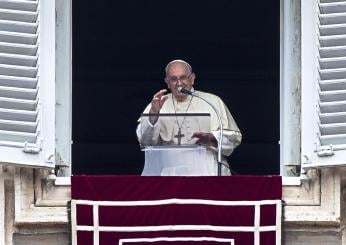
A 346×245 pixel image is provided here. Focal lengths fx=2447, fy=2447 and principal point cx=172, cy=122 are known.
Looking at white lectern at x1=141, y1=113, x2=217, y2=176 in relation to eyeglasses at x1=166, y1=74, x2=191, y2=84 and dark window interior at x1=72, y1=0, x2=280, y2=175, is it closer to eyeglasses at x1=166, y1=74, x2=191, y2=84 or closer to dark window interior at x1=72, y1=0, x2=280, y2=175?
eyeglasses at x1=166, y1=74, x2=191, y2=84

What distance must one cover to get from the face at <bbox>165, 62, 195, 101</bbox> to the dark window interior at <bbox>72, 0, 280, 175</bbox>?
6.93ft

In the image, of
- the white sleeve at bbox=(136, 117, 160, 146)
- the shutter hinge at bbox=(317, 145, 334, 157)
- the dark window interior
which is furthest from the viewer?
the dark window interior

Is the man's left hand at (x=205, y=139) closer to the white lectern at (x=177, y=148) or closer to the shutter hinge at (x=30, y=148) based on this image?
the white lectern at (x=177, y=148)

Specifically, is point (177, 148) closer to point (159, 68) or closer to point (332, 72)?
point (332, 72)

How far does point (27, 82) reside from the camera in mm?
11273

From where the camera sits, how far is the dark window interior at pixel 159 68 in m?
14.1

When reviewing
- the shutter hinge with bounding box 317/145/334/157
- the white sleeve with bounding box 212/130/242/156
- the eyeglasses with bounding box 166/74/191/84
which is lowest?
the shutter hinge with bounding box 317/145/334/157

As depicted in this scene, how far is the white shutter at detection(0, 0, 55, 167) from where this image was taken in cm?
1116

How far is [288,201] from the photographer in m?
11.2

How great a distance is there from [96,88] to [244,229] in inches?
137

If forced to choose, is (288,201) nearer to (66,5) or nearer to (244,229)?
(244,229)

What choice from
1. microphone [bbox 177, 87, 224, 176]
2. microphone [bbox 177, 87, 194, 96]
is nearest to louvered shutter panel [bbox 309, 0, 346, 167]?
microphone [bbox 177, 87, 224, 176]

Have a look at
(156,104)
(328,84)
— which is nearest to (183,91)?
(156,104)

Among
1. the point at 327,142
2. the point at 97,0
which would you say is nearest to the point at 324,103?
the point at 327,142
